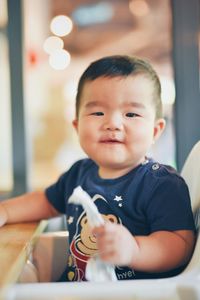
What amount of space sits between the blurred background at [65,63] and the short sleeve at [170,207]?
458mm

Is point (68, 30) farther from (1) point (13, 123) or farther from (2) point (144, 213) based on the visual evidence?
(2) point (144, 213)

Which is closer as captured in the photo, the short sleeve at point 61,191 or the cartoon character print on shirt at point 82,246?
the cartoon character print on shirt at point 82,246

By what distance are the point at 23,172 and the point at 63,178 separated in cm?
67

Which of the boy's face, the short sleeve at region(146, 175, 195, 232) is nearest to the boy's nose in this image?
the boy's face

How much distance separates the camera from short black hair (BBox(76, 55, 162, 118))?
759 mm

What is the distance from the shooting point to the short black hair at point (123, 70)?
2.49ft

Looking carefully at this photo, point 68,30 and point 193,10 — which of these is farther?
point 68,30

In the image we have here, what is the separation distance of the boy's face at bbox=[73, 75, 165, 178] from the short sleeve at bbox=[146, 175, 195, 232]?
3.2 inches

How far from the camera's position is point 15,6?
5.03 feet

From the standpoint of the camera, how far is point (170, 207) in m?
0.68

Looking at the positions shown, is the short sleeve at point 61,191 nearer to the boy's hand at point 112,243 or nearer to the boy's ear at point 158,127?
the boy's ear at point 158,127

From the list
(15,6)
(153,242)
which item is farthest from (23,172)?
(153,242)

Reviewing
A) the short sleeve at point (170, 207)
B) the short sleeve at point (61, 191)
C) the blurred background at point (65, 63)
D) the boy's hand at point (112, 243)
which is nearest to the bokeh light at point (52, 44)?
the blurred background at point (65, 63)

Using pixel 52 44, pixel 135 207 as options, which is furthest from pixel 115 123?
pixel 52 44
